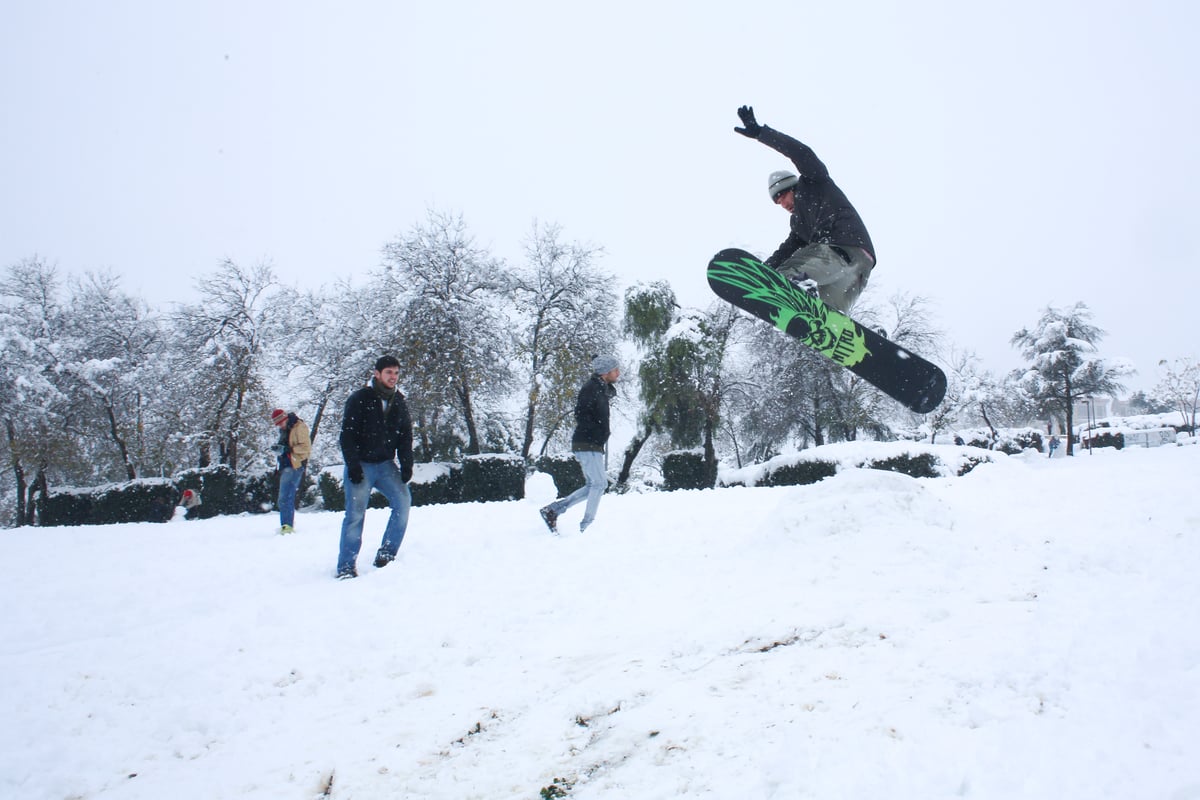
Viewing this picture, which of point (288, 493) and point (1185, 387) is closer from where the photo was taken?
point (288, 493)

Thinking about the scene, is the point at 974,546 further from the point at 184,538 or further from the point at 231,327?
the point at 231,327

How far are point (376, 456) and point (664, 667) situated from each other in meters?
3.34

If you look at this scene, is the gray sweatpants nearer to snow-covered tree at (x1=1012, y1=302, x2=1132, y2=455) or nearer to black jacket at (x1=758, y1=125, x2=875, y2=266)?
black jacket at (x1=758, y1=125, x2=875, y2=266)

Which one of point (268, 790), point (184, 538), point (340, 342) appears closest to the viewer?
point (268, 790)

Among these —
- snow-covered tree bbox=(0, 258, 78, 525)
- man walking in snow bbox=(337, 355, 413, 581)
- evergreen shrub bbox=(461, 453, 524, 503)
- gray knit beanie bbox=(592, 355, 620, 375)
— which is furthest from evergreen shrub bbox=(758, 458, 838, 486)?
snow-covered tree bbox=(0, 258, 78, 525)

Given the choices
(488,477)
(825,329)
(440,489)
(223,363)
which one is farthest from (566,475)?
(825,329)

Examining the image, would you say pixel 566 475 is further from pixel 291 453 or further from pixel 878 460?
→ pixel 291 453

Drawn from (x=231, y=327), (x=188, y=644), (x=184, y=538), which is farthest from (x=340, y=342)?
(x=188, y=644)

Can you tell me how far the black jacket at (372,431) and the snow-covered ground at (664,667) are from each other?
3.28 feet

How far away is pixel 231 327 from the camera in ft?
88.6

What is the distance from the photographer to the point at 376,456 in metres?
5.46

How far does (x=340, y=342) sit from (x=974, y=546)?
27525 millimetres

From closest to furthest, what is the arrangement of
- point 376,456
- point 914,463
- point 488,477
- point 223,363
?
point 376,456 < point 914,463 < point 488,477 < point 223,363

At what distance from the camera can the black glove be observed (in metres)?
5.02
